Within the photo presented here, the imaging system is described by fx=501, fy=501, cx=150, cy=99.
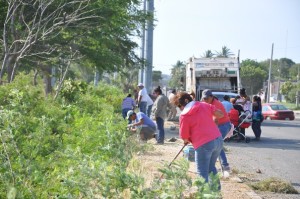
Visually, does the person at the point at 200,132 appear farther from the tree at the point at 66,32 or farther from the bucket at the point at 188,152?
the tree at the point at 66,32

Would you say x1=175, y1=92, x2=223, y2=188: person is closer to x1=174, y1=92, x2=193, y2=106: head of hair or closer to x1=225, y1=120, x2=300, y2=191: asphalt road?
x1=174, y1=92, x2=193, y2=106: head of hair

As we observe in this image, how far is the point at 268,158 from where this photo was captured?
12.2 metres

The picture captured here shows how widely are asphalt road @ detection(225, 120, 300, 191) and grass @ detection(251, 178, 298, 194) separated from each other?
1.15 ft

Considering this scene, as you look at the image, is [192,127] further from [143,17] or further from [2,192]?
[143,17]

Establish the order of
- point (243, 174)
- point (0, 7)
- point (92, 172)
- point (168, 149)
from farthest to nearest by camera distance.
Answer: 1. point (0, 7)
2. point (168, 149)
3. point (243, 174)
4. point (92, 172)

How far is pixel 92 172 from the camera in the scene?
379cm

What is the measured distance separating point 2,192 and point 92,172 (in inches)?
40.6

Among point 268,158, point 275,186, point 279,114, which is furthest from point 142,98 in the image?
point 279,114

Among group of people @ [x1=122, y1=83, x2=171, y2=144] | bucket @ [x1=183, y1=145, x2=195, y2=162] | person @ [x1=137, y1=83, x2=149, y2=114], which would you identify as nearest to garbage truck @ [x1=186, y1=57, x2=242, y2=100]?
person @ [x1=137, y1=83, x2=149, y2=114]

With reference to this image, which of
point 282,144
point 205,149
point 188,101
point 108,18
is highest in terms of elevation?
point 108,18

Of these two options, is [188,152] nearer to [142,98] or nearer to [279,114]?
[142,98]

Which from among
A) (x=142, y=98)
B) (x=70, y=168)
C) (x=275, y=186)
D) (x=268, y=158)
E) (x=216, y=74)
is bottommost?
(x=268, y=158)

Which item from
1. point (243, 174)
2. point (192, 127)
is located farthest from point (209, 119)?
point (243, 174)

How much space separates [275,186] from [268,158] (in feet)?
13.2
